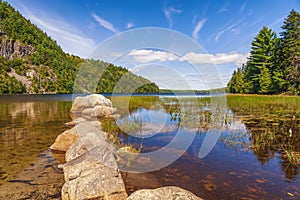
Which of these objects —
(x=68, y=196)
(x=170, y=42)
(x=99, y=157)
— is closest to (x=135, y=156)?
(x=99, y=157)

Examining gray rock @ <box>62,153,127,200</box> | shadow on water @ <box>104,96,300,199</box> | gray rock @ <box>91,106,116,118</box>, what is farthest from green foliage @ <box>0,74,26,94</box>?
gray rock @ <box>62,153,127,200</box>

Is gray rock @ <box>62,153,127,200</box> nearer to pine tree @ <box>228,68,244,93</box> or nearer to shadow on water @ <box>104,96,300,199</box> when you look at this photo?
shadow on water @ <box>104,96,300,199</box>

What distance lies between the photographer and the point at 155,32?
934 cm

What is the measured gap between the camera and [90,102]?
19500 millimetres

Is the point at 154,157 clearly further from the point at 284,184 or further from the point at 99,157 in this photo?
the point at 284,184

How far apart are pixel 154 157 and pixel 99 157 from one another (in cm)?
255

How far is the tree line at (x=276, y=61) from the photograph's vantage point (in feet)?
117

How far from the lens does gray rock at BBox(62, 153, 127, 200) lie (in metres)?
4.30

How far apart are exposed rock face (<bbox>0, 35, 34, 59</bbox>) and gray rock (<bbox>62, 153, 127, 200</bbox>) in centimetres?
16082

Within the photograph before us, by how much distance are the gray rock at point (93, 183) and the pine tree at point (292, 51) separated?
131ft

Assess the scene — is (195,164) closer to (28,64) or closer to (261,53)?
(261,53)

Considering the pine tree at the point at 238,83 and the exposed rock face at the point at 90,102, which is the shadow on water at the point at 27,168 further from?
the pine tree at the point at 238,83

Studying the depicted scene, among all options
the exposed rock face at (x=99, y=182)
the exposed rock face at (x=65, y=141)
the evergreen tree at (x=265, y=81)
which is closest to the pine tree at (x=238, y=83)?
the evergreen tree at (x=265, y=81)

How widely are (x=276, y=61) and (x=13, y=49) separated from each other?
521 feet
